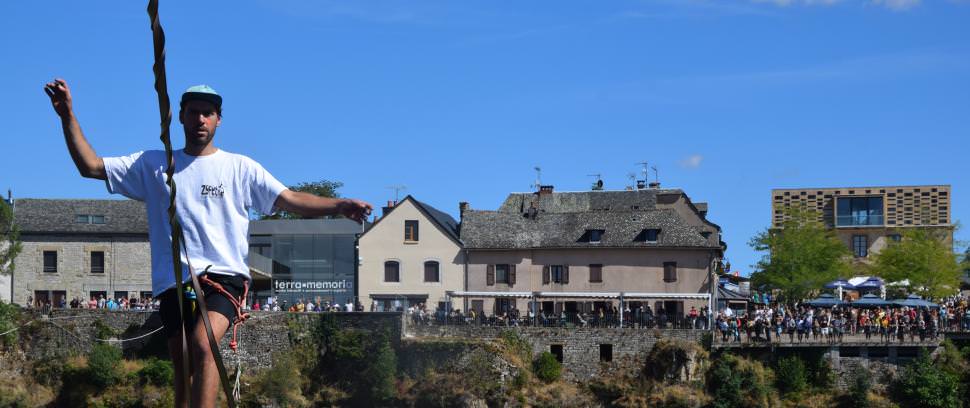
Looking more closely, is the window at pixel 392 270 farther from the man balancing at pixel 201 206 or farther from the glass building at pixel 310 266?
the man balancing at pixel 201 206

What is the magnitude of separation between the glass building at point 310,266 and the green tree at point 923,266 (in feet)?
84.8

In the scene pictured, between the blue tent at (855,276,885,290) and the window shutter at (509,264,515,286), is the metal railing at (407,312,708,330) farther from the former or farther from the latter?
the blue tent at (855,276,885,290)

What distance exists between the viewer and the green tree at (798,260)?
56000 mm

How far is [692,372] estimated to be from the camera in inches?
1845

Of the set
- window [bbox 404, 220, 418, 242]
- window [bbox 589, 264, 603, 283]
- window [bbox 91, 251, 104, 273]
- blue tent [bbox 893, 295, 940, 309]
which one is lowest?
blue tent [bbox 893, 295, 940, 309]

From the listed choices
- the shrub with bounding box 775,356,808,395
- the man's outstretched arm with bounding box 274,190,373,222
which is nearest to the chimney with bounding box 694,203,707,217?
the shrub with bounding box 775,356,808,395

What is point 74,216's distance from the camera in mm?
57281

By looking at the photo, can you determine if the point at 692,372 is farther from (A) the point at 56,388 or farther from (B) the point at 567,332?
(A) the point at 56,388

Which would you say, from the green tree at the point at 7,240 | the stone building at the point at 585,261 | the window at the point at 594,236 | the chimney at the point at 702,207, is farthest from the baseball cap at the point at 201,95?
the chimney at the point at 702,207

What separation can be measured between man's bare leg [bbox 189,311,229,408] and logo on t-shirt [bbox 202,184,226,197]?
534mm

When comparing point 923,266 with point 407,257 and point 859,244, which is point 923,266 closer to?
point 859,244

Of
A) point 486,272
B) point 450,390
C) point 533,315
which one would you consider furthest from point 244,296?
point 486,272

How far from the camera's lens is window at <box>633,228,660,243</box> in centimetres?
5369

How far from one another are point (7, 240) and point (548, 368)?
24.7m
